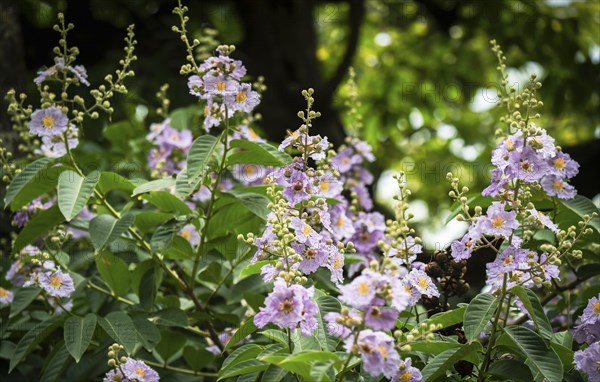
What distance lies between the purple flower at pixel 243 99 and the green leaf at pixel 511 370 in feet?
2.90

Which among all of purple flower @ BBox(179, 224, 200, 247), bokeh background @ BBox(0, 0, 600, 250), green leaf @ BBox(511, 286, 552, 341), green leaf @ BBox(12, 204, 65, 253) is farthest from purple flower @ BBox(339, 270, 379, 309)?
bokeh background @ BBox(0, 0, 600, 250)

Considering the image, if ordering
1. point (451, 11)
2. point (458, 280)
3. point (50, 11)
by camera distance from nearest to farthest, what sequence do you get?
point (458, 280), point (50, 11), point (451, 11)

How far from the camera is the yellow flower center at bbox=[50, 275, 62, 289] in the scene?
7.57ft

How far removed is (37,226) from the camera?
7.68 ft

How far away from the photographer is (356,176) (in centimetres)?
297

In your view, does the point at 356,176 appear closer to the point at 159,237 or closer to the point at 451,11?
the point at 159,237

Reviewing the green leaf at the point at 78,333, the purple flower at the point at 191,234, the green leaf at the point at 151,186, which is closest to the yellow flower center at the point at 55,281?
the green leaf at the point at 78,333

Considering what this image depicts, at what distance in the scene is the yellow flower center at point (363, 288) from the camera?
1513 mm

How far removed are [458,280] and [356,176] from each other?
0.89 m

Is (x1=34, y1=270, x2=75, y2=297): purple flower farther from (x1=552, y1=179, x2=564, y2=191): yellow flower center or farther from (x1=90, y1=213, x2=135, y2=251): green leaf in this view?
(x1=552, y1=179, x2=564, y2=191): yellow flower center

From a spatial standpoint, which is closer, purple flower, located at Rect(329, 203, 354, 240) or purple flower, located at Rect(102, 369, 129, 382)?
purple flower, located at Rect(102, 369, 129, 382)

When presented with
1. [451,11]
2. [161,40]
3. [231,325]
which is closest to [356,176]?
[231,325]

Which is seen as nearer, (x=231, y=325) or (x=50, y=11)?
(x=231, y=325)

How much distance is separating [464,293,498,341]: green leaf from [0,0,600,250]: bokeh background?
1590 millimetres
